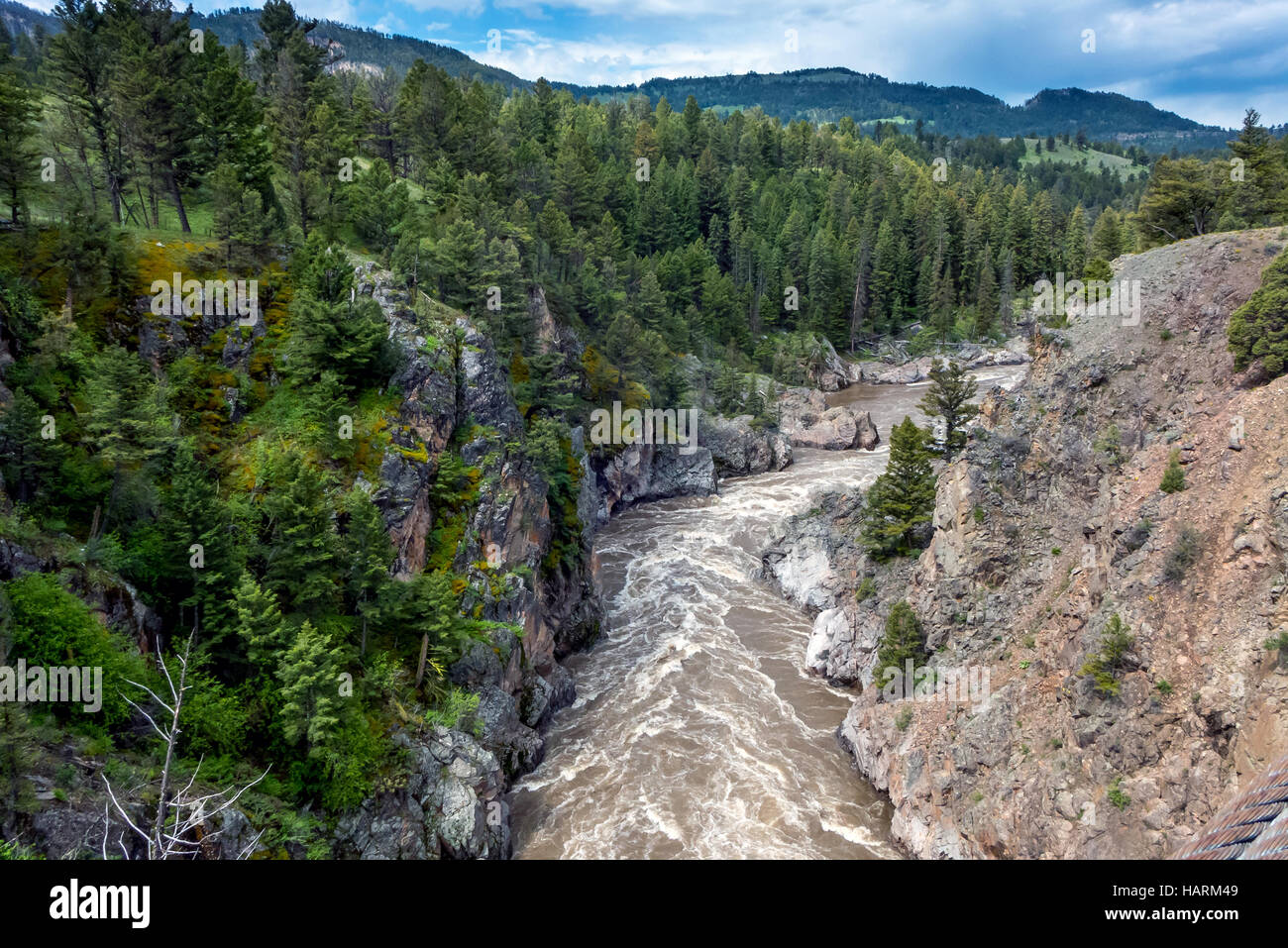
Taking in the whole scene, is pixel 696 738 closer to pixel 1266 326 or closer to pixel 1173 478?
pixel 1173 478

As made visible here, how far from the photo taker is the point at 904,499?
115 ft

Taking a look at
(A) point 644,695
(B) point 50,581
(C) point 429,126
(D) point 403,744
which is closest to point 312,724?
(D) point 403,744

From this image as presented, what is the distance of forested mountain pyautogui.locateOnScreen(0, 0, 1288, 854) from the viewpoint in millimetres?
21203

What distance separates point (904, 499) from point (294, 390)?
93.9ft

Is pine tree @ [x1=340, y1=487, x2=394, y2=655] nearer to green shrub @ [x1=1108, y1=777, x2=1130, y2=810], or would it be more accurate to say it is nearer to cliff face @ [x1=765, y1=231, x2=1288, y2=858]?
cliff face @ [x1=765, y1=231, x2=1288, y2=858]

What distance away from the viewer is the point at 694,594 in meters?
42.0

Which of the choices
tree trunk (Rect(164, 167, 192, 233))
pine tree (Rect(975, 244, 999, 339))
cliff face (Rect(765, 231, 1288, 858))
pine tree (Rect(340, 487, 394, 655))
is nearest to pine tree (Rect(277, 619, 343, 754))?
pine tree (Rect(340, 487, 394, 655))

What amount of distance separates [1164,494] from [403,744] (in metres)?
25.2

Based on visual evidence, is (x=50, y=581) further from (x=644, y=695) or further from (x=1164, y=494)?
(x=1164, y=494)

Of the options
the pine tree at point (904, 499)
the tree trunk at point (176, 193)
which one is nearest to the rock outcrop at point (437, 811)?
the pine tree at point (904, 499)

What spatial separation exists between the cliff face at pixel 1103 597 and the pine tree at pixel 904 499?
6.06 ft

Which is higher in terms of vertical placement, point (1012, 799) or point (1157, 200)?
point (1157, 200)

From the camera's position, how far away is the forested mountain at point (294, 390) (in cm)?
2120

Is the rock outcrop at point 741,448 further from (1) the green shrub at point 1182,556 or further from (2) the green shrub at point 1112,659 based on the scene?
(1) the green shrub at point 1182,556
